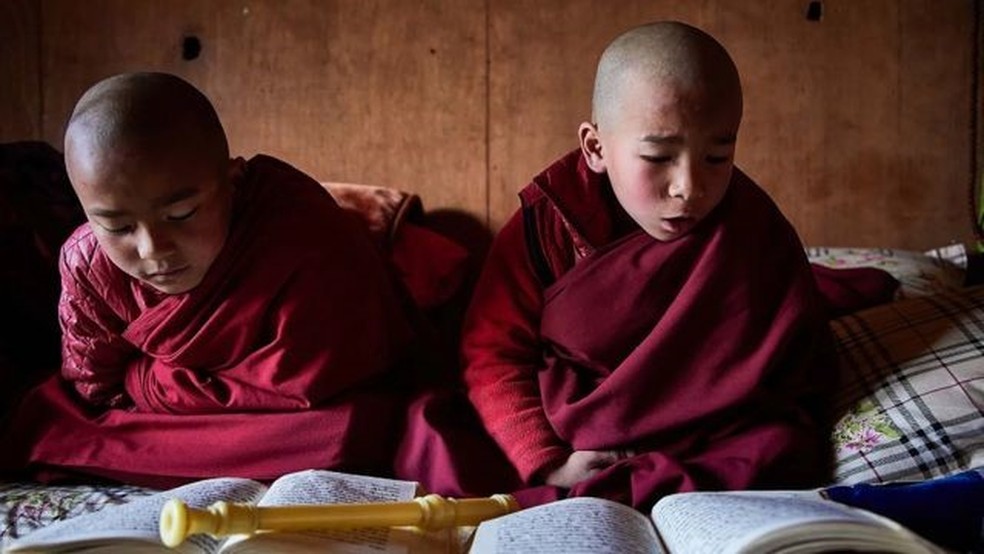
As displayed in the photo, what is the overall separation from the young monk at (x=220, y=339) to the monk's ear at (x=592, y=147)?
399 millimetres

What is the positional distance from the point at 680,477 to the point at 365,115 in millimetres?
1172

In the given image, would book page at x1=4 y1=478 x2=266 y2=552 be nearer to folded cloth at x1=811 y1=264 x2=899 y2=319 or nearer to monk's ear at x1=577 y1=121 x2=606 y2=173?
monk's ear at x1=577 y1=121 x2=606 y2=173

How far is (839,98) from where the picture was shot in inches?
78.6

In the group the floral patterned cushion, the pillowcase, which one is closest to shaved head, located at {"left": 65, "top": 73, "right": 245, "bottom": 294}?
the floral patterned cushion

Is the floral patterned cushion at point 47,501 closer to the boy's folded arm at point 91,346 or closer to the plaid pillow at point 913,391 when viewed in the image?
the boy's folded arm at point 91,346

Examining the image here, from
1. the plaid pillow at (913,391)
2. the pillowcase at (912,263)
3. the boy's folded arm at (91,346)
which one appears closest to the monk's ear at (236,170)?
the boy's folded arm at (91,346)

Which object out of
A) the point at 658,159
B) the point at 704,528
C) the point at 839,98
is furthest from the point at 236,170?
the point at 839,98

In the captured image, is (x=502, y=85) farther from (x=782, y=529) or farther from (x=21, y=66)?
(x=782, y=529)

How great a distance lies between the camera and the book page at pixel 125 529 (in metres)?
0.93

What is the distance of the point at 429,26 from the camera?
2.08 meters

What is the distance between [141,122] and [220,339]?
36 cm

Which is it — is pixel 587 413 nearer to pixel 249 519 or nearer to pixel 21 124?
pixel 249 519

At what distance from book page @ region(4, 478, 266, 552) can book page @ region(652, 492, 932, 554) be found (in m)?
0.52

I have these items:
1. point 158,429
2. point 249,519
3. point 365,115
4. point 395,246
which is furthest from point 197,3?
point 249,519
